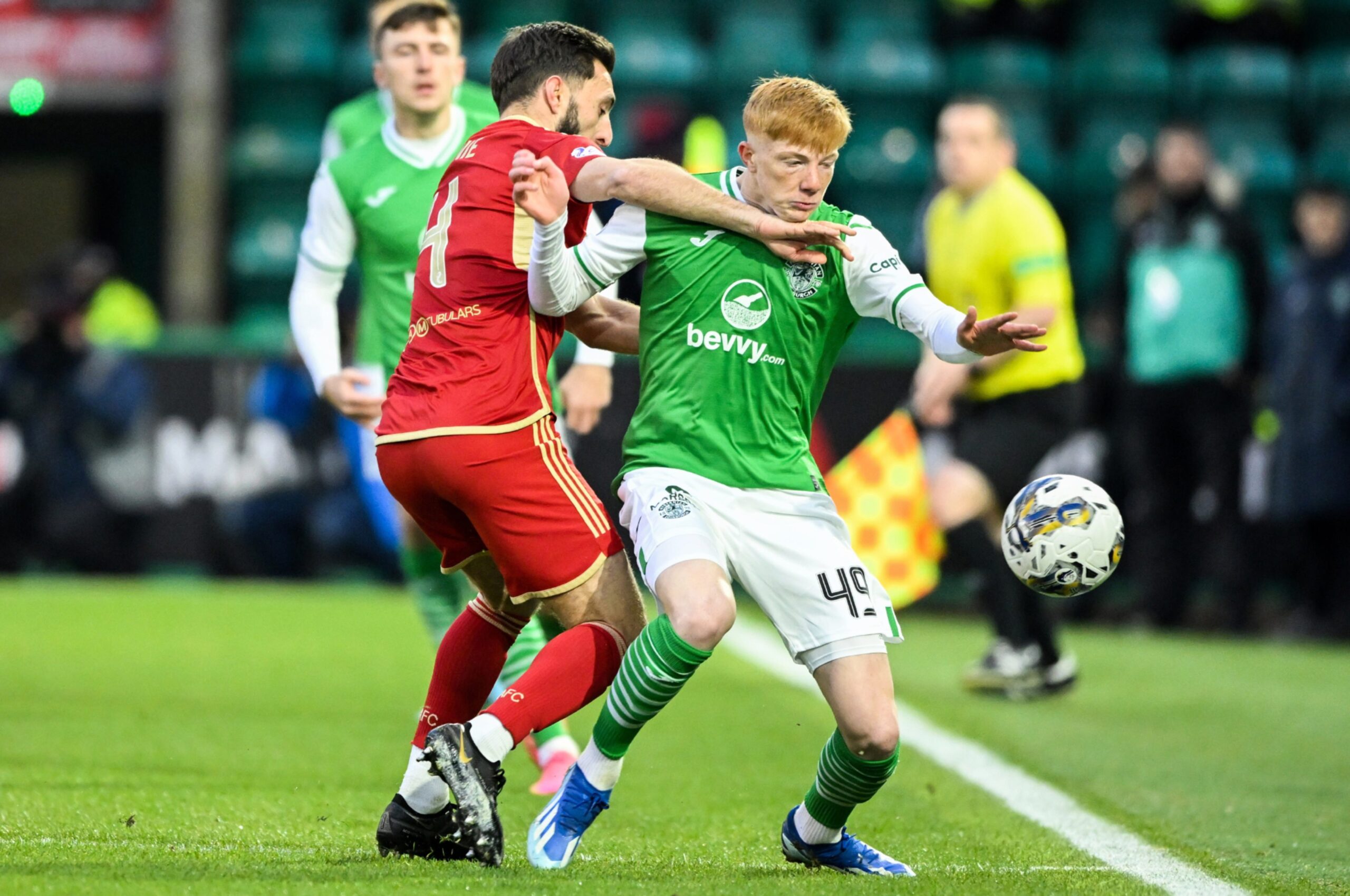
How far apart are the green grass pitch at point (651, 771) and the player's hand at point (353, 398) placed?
0.98 meters

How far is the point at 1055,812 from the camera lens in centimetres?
489

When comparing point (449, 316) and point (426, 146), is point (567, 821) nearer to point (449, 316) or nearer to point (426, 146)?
point (449, 316)

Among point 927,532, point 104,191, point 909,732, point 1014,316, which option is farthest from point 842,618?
point 104,191

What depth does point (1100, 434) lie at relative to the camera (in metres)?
11.2

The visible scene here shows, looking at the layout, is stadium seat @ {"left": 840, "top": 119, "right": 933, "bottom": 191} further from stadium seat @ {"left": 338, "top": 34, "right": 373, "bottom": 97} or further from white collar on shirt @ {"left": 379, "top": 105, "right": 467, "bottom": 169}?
white collar on shirt @ {"left": 379, "top": 105, "right": 467, "bottom": 169}

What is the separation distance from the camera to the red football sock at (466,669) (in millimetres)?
4277

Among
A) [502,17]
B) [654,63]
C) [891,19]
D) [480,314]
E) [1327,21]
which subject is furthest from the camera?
[502,17]

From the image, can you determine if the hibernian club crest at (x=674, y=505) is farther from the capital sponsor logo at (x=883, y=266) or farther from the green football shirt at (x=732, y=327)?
the capital sponsor logo at (x=883, y=266)

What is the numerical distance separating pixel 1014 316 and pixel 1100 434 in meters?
7.48

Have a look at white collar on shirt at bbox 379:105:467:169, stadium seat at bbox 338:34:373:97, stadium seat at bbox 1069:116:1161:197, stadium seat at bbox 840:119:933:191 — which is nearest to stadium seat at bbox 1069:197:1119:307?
stadium seat at bbox 1069:116:1161:197

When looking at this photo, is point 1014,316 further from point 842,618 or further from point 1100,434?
point 1100,434

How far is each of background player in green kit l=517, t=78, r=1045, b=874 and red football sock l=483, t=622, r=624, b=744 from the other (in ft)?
0.25

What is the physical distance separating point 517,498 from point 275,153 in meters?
11.3

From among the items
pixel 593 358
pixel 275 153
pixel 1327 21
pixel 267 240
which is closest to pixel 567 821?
pixel 593 358
